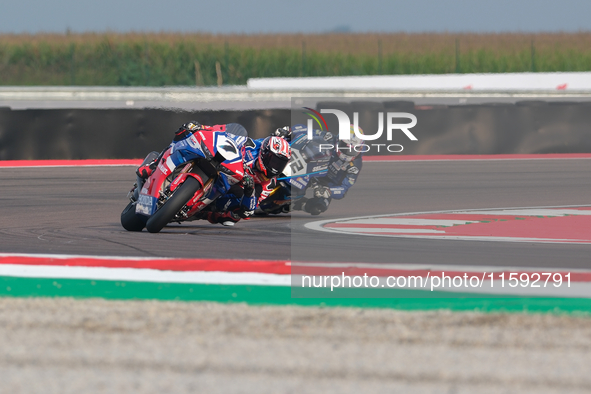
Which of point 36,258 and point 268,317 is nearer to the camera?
point 268,317

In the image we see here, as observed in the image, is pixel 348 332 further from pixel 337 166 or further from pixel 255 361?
pixel 337 166

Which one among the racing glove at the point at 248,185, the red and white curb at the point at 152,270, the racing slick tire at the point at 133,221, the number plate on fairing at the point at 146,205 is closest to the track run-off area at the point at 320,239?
the red and white curb at the point at 152,270

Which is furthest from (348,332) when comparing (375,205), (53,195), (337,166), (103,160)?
(103,160)

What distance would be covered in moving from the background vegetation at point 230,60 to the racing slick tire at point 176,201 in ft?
79.9

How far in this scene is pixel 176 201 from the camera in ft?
26.3

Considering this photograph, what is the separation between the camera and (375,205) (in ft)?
36.9

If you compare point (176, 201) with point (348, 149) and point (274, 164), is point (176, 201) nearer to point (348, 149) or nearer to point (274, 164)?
point (274, 164)

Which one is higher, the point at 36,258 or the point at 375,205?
the point at 36,258

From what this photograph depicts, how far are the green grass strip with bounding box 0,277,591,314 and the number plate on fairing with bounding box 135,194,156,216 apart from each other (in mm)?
2593

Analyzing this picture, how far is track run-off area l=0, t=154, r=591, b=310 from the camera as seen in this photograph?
18.5 feet

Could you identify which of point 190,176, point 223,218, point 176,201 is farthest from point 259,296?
point 223,218

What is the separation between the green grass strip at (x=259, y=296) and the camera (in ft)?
17.0

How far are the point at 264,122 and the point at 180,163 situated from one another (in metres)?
8.59

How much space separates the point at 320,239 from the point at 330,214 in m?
2.34
